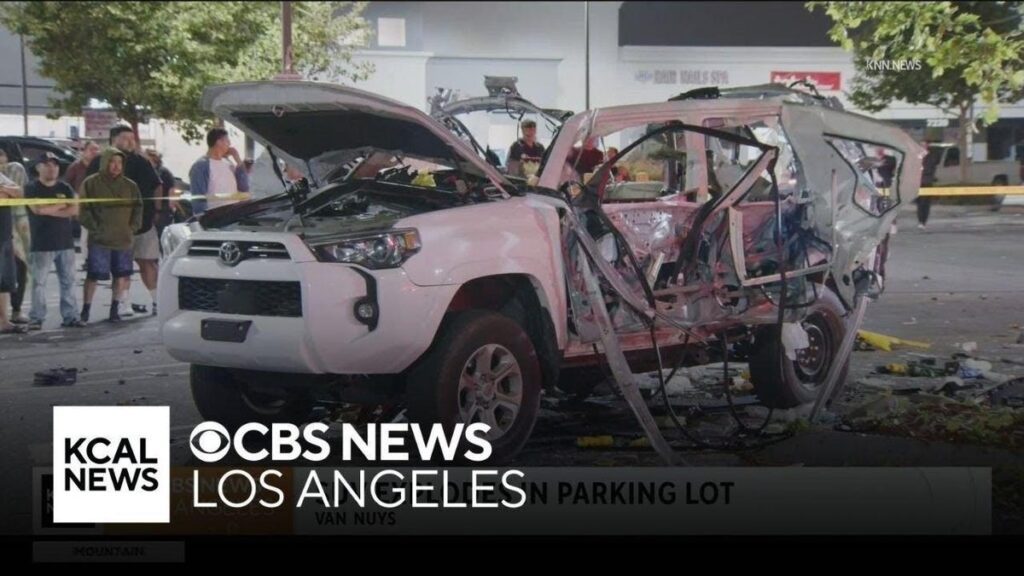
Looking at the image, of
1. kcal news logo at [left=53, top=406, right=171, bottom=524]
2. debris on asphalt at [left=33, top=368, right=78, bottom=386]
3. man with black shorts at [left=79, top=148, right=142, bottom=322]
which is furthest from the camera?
man with black shorts at [left=79, top=148, right=142, bottom=322]

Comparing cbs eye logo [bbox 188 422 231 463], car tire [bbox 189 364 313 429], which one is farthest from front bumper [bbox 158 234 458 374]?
car tire [bbox 189 364 313 429]

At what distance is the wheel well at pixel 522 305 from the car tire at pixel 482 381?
11cm

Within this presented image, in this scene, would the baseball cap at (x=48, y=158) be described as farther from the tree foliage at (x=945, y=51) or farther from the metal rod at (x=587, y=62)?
the tree foliage at (x=945, y=51)

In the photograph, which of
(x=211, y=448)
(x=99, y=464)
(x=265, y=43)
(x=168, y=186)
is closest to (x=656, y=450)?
(x=211, y=448)

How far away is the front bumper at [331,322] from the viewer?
16.4ft

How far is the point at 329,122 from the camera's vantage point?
5.80 meters

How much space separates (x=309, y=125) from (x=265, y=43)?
207 cm

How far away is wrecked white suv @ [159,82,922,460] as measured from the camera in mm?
5121

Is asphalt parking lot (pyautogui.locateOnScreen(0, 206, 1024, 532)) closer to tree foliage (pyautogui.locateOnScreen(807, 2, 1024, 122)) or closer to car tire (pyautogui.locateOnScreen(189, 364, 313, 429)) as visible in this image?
car tire (pyautogui.locateOnScreen(189, 364, 313, 429))

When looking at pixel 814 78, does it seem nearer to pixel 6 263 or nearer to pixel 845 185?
pixel 845 185

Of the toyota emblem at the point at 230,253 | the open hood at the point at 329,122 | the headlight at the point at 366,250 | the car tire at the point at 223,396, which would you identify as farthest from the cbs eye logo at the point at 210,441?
the open hood at the point at 329,122

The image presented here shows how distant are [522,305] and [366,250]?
0.86 metres
